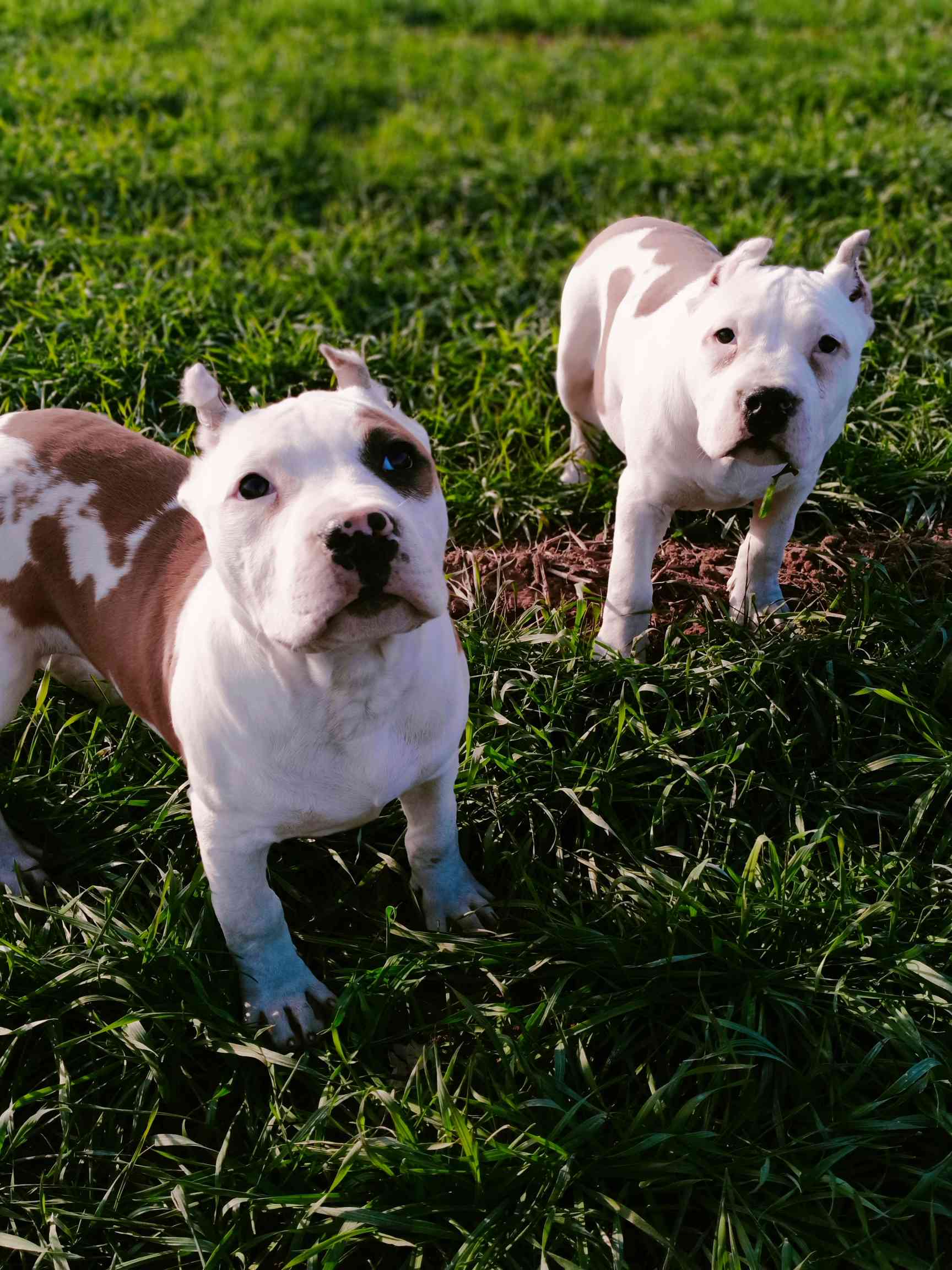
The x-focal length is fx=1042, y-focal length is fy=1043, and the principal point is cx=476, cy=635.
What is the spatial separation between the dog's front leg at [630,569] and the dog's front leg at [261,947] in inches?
53.3

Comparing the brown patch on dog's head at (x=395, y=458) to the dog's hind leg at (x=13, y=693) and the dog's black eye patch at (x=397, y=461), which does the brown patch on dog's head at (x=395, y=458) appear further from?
the dog's hind leg at (x=13, y=693)

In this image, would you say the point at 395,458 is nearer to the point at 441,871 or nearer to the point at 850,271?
the point at 441,871

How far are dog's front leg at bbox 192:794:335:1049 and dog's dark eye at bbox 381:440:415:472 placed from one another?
2.96 ft

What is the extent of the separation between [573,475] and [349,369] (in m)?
1.86

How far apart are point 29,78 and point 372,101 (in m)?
2.24

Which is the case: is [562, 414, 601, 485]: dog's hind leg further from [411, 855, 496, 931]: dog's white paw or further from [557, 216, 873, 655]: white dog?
[411, 855, 496, 931]: dog's white paw

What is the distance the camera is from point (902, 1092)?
2287 mm

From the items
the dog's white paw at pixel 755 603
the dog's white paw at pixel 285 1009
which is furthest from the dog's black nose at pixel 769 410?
the dog's white paw at pixel 285 1009

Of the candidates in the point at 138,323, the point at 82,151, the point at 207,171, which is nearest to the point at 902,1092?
the point at 138,323

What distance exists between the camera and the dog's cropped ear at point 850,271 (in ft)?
9.57

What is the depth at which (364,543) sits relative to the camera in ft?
5.97

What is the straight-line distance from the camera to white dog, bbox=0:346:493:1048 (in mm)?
1917

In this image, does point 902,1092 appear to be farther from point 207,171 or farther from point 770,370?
point 207,171

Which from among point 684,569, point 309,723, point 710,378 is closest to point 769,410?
point 710,378
